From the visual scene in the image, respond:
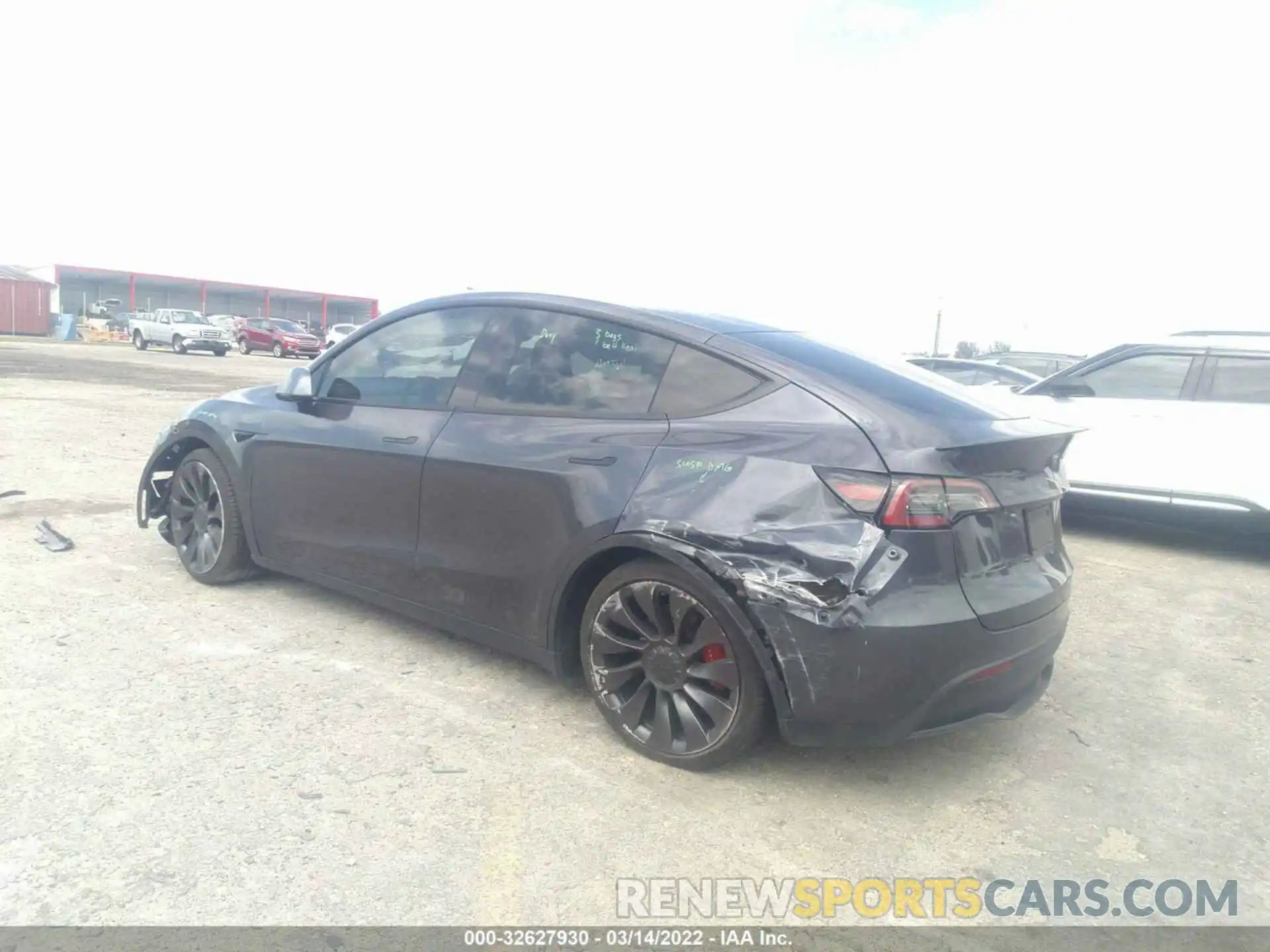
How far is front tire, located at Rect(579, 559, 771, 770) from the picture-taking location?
291cm

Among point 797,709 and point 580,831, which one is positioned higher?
point 797,709

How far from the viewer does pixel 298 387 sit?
14.1 ft

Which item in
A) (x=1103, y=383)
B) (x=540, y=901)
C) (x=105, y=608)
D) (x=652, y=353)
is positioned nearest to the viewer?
(x=540, y=901)

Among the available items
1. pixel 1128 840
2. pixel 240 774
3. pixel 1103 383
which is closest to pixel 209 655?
pixel 240 774

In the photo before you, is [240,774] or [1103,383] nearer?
[240,774]

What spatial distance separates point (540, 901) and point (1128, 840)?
1.81 meters

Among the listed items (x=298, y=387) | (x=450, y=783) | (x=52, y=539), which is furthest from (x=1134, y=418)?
(x=52, y=539)

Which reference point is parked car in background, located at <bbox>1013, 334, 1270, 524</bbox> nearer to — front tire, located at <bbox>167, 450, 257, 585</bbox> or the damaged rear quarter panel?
the damaged rear quarter panel

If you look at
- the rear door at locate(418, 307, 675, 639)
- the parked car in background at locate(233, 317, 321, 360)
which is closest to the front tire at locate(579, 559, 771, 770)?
the rear door at locate(418, 307, 675, 639)

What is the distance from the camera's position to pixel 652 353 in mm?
3301

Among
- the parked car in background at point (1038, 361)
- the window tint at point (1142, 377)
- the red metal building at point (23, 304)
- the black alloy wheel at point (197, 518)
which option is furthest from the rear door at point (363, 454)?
the red metal building at point (23, 304)

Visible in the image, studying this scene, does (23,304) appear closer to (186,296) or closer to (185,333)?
(186,296)

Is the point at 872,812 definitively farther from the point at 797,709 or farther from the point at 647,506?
the point at 647,506

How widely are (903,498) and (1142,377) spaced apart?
5.30m
